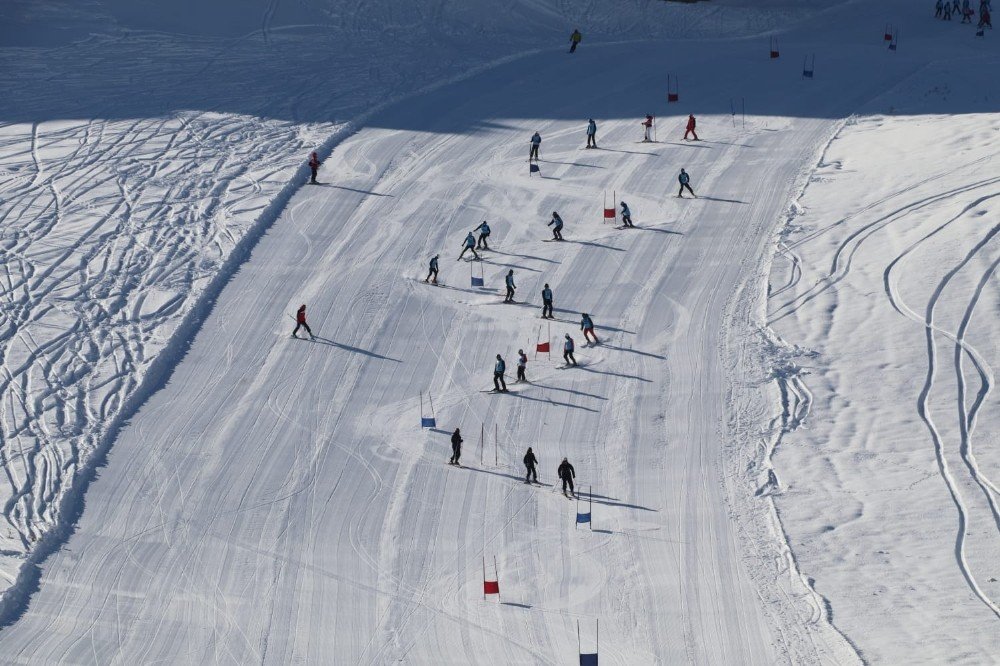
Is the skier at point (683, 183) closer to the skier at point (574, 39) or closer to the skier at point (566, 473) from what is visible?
the skier at point (574, 39)

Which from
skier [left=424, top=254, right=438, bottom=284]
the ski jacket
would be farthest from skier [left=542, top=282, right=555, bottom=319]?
the ski jacket

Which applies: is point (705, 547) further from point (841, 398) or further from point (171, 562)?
point (171, 562)

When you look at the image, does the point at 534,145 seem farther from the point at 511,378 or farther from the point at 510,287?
the point at 511,378

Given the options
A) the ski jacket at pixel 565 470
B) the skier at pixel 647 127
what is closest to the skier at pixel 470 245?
the skier at pixel 647 127

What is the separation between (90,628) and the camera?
26.4 metres

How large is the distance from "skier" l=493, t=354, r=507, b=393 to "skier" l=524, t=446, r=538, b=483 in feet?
10.2

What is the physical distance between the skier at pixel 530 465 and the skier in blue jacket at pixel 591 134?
59.2 ft

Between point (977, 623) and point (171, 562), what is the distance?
15.0 metres

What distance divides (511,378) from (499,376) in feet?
3.32

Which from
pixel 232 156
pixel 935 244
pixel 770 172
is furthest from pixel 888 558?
pixel 232 156

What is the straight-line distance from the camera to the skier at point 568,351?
34312 mm

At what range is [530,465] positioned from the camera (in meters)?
29.9

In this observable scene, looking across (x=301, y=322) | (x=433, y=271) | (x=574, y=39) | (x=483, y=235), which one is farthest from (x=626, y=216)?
(x=574, y=39)

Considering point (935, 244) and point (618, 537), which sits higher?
point (935, 244)
